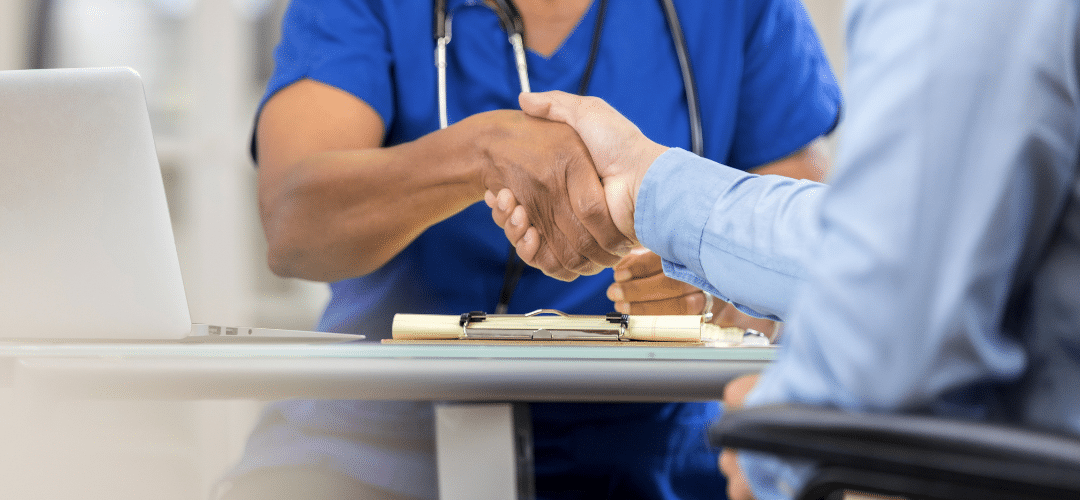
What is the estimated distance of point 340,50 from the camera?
0.95 meters

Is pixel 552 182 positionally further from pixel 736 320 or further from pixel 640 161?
pixel 736 320

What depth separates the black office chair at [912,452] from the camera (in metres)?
0.25

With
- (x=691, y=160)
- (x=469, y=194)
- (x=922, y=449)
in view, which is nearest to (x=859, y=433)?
(x=922, y=449)

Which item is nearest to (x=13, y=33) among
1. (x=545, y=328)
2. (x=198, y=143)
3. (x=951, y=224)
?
(x=198, y=143)

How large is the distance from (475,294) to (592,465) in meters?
0.23

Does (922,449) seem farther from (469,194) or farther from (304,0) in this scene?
(304,0)

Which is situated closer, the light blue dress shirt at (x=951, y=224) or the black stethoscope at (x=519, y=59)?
the light blue dress shirt at (x=951, y=224)

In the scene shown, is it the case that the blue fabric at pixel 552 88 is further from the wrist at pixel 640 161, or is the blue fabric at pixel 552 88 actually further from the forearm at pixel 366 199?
the wrist at pixel 640 161

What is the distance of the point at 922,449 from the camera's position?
0.27 m

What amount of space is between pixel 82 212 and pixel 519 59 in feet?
1.75

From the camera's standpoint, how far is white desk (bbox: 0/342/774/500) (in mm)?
486

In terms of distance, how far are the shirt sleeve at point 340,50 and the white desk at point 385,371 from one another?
1.61 feet

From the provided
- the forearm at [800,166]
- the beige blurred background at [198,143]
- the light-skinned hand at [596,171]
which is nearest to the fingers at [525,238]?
the light-skinned hand at [596,171]

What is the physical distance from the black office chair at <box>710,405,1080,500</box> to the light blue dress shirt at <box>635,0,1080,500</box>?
0.9 inches
